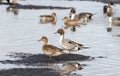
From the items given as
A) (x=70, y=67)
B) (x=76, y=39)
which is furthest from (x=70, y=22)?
(x=70, y=67)

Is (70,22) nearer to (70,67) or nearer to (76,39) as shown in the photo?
(76,39)

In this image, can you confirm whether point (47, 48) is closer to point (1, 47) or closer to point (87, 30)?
point (1, 47)

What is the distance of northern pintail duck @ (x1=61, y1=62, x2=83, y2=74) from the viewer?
15.4 m

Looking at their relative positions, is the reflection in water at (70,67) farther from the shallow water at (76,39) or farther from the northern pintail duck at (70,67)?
the shallow water at (76,39)

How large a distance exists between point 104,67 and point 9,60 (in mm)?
3388

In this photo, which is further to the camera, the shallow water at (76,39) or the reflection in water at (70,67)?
the shallow water at (76,39)

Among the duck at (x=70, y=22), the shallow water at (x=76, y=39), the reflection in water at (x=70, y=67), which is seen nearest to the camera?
the reflection in water at (x=70, y=67)

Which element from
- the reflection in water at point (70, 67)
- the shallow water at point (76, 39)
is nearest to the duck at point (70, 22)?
the shallow water at point (76, 39)

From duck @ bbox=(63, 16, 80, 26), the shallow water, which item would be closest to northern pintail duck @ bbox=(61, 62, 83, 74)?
the shallow water

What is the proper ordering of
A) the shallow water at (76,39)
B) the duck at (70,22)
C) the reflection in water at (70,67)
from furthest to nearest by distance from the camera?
1. the duck at (70,22)
2. the shallow water at (76,39)
3. the reflection in water at (70,67)

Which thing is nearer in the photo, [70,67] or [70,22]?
[70,67]

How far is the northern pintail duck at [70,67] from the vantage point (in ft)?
50.4

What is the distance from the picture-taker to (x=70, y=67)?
51.8 feet

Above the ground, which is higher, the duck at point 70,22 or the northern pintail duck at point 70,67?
the northern pintail duck at point 70,67
